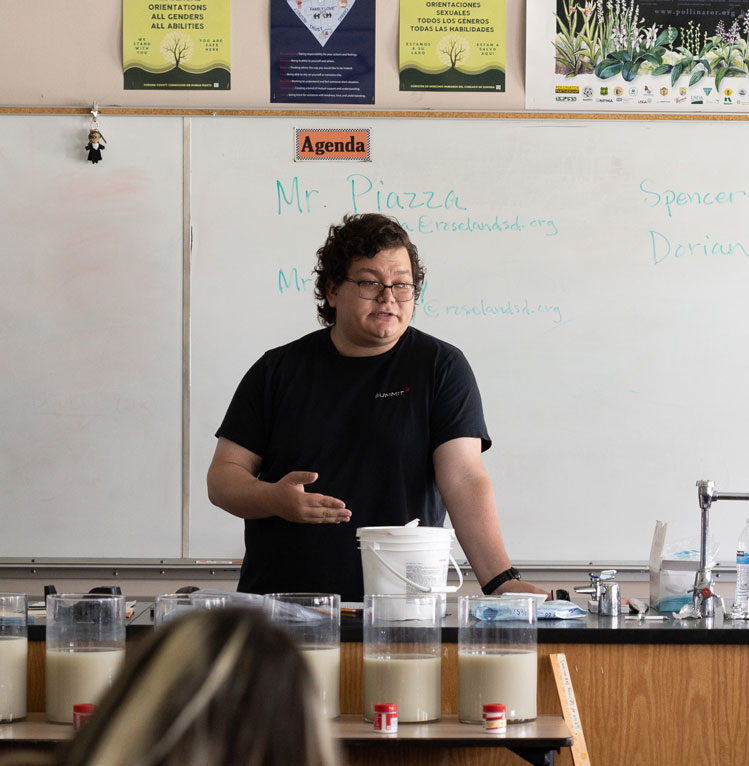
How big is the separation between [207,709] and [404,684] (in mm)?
1161

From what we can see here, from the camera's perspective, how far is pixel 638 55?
11.7 feet

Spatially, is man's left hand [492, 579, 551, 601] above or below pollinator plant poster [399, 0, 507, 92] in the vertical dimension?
below

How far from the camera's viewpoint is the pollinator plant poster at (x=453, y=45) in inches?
139

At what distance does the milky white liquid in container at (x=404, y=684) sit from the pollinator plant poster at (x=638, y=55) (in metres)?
2.28

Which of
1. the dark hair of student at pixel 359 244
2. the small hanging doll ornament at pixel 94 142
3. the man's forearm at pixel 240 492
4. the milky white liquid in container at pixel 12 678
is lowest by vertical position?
the milky white liquid in container at pixel 12 678

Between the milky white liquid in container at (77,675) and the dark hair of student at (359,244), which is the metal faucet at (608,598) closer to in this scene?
the dark hair of student at (359,244)

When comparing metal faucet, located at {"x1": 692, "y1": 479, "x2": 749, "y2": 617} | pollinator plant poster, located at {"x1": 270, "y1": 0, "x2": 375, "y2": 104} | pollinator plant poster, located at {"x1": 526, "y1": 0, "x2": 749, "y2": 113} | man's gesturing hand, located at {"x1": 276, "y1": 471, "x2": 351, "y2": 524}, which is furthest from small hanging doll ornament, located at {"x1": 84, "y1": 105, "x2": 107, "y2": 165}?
metal faucet, located at {"x1": 692, "y1": 479, "x2": 749, "y2": 617}

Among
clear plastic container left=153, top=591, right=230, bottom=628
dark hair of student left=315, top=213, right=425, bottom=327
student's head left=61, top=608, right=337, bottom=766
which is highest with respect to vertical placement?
dark hair of student left=315, top=213, right=425, bottom=327

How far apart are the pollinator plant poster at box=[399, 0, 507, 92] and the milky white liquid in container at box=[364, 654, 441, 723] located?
2.27 m

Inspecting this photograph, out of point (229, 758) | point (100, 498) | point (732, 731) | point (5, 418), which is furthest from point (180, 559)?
point (229, 758)

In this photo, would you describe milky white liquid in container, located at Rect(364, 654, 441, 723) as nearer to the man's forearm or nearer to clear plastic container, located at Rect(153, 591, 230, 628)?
clear plastic container, located at Rect(153, 591, 230, 628)

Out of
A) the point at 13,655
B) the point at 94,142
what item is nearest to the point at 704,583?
the point at 13,655

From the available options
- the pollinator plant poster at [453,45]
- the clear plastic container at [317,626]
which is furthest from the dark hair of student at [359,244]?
the pollinator plant poster at [453,45]

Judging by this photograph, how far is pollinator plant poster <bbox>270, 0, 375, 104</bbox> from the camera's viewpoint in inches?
138
